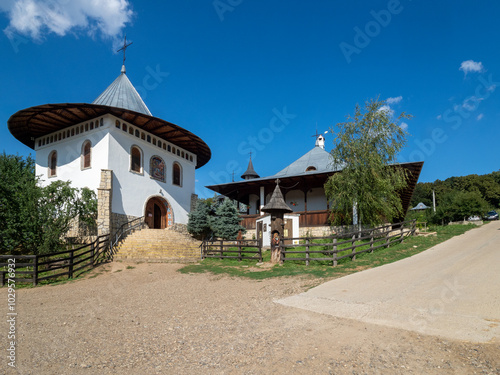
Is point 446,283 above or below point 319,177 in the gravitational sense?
below

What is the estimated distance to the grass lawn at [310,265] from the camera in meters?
10.9

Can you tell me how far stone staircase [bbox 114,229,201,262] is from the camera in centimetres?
1595

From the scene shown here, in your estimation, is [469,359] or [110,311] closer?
[469,359]

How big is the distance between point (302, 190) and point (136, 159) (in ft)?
38.1

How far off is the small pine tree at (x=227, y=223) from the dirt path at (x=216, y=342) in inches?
481

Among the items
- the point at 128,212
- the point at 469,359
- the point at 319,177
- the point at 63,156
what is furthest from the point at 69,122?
the point at 469,359

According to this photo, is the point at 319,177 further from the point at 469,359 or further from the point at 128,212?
the point at 469,359

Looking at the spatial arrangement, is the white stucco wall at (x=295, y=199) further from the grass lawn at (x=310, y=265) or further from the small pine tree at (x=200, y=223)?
the grass lawn at (x=310, y=265)

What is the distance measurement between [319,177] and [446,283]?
1332cm

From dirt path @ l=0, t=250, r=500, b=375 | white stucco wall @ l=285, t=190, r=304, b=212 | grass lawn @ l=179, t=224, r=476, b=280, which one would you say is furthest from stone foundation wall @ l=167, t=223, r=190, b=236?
dirt path @ l=0, t=250, r=500, b=375

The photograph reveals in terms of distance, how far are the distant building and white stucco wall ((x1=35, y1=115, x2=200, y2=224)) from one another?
4147mm

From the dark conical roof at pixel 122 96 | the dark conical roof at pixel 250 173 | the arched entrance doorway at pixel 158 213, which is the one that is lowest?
the arched entrance doorway at pixel 158 213

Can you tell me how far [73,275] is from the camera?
12.4 meters

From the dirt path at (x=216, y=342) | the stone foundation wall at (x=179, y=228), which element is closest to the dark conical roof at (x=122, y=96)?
the stone foundation wall at (x=179, y=228)
